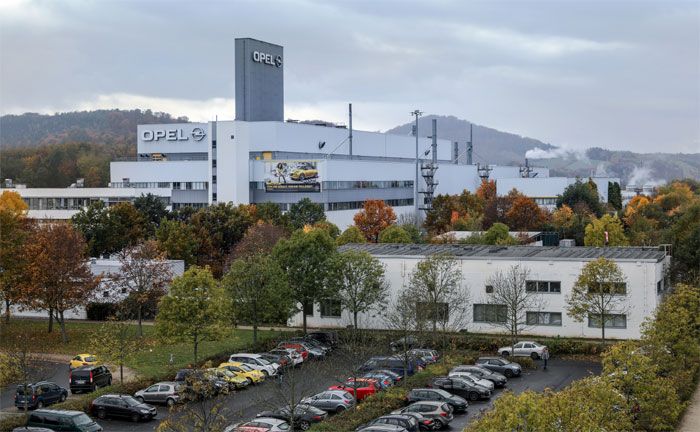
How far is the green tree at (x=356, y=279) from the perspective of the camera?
35.8 meters

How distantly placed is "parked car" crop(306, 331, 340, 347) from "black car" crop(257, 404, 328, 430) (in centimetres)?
1159

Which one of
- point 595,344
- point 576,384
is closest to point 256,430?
point 576,384

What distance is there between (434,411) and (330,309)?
55.7 ft

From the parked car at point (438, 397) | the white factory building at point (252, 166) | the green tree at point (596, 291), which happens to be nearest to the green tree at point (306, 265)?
the green tree at point (596, 291)

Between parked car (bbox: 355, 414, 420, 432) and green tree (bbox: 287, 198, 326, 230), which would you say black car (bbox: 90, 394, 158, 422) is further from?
green tree (bbox: 287, 198, 326, 230)

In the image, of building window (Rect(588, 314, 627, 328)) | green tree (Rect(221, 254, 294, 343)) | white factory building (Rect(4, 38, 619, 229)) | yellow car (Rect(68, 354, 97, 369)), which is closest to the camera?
yellow car (Rect(68, 354, 97, 369))

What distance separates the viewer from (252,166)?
72.3 m

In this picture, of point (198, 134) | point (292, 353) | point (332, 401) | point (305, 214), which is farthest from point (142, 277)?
point (198, 134)

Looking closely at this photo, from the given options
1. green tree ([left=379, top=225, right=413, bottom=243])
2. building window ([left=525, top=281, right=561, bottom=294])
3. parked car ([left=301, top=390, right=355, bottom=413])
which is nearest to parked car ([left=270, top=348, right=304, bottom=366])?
parked car ([left=301, top=390, right=355, bottom=413])

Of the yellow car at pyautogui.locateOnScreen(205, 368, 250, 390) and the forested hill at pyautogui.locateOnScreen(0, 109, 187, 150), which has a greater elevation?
the forested hill at pyautogui.locateOnScreen(0, 109, 187, 150)

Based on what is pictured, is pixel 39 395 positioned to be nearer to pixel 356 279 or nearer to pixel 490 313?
pixel 356 279

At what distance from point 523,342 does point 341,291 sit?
8383mm

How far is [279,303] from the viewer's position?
3391cm

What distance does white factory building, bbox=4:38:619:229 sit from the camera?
234 feet
